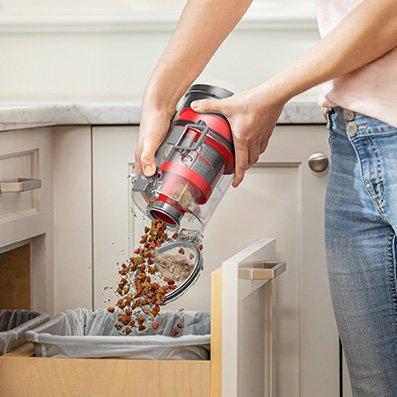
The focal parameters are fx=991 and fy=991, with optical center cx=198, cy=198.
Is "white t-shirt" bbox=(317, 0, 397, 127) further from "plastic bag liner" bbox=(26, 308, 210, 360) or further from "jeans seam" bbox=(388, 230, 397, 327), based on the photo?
"plastic bag liner" bbox=(26, 308, 210, 360)

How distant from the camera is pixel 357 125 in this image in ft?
3.89

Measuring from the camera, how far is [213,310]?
1.38m

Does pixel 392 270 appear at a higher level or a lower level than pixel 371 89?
lower

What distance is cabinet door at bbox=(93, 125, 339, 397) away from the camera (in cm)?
187

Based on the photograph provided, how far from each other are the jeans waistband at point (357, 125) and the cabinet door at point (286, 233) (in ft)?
2.06

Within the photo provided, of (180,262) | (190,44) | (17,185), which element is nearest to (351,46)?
(190,44)

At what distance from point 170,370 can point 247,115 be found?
0.45 metres

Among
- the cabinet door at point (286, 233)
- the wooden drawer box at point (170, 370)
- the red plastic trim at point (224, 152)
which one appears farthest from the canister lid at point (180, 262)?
the cabinet door at point (286, 233)

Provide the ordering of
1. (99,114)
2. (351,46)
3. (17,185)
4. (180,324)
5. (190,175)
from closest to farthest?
(351,46) → (190,175) → (17,185) → (180,324) → (99,114)

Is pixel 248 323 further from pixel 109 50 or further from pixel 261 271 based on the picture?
pixel 109 50

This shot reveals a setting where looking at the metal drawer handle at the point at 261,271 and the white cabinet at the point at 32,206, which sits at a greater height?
the white cabinet at the point at 32,206

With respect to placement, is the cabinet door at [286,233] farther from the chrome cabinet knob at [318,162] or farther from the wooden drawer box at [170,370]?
the wooden drawer box at [170,370]

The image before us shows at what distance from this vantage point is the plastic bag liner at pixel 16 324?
5.12 ft

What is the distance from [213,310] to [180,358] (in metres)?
0.17
